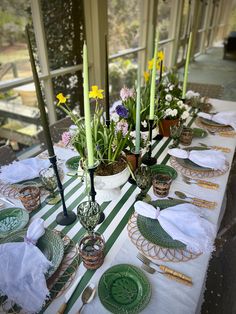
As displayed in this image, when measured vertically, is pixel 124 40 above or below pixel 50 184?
above

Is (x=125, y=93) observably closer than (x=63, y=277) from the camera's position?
No

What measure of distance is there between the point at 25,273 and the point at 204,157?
0.87 meters

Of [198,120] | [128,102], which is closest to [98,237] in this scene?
[128,102]

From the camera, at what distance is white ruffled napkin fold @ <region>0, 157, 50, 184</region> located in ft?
3.36

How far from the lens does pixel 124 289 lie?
24.5 inches

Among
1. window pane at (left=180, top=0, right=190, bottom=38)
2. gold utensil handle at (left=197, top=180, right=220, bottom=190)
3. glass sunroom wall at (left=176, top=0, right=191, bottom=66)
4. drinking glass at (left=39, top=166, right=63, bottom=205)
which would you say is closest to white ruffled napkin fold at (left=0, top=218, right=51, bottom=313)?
drinking glass at (left=39, top=166, right=63, bottom=205)

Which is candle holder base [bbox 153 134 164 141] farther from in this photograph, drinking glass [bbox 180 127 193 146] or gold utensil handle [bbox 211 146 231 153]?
gold utensil handle [bbox 211 146 231 153]

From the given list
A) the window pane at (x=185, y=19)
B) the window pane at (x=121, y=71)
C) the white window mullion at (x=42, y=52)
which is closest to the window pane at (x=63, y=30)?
the white window mullion at (x=42, y=52)

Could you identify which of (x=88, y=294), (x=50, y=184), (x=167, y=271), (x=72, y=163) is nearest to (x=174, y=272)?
(x=167, y=271)

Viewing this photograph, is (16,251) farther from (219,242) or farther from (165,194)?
(219,242)

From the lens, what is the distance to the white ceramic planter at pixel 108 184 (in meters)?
0.85

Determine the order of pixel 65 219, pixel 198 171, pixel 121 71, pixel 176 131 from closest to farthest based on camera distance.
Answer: pixel 65 219 < pixel 198 171 < pixel 176 131 < pixel 121 71

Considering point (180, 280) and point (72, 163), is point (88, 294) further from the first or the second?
point (72, 163)

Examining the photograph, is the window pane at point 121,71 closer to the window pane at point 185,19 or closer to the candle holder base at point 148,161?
the window pane at point 185,19
